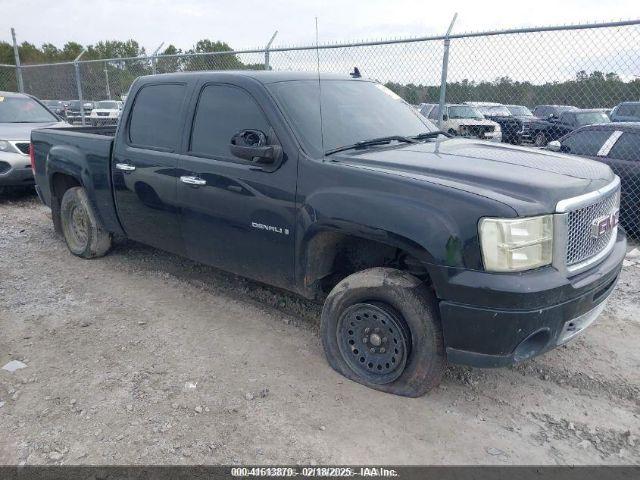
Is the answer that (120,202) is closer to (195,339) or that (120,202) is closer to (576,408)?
(195,339)

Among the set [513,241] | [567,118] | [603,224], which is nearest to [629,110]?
[567,118]

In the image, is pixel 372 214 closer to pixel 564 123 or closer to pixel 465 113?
pixel 465 113

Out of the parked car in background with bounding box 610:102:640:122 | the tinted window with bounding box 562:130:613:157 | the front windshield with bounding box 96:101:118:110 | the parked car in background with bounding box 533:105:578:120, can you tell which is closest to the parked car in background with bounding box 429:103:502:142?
the parked car in background with bounding box 533:105:578:120

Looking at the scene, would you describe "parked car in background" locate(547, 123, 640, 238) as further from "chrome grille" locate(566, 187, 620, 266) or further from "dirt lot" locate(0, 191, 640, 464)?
"chrome grille" locate(566, 187, 620, 266)

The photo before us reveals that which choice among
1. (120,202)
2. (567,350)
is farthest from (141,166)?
(567,350)

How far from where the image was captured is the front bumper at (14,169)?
25.6 ft

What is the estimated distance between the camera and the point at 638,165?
6441 mm

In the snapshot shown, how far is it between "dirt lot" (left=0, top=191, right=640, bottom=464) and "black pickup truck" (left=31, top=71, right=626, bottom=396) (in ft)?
1.20

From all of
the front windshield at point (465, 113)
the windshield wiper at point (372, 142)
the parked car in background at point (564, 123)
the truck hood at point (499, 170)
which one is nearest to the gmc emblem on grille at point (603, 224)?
the truck hood at point (499, 170)

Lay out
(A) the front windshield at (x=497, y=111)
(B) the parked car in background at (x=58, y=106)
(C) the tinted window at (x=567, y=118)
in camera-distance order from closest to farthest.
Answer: (A) the front windshield at (x=497, y=111), (C) the tinted window at (x=567, y=118), (B) the parked car in background at (x=58, y=106)

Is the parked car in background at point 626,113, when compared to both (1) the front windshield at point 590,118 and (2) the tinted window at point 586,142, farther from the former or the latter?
(2) the tinted window at point 586,142

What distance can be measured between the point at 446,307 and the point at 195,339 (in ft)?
6.54

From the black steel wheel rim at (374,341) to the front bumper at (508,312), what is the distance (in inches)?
12.8

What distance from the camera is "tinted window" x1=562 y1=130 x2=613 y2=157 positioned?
277 inches
